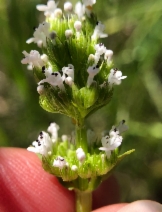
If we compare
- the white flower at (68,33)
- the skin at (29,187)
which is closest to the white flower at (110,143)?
the white flower at (68,33)

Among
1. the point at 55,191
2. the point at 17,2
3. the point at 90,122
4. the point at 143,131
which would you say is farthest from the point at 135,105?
the point at 17,2

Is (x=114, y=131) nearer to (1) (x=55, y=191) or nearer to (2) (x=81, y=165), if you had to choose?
(2) (x=81, y=165)

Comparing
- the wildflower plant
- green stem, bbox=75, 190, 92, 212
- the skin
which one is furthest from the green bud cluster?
the skin

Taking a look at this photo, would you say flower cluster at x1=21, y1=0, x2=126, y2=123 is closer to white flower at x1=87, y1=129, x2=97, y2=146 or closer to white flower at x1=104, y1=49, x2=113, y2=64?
white flower at x1=104, y1=49, x2=113, y2=64

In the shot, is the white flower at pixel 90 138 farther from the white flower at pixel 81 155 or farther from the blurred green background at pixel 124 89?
the blurred green background at pixel 124 89

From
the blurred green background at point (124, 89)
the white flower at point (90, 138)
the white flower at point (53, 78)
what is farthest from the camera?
the blurred green background at point (124, 89)

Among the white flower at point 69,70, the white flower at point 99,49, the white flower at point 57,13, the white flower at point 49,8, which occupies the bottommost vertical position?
the white flower at point 69,70

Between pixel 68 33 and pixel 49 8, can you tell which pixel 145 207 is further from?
pixel 49 8
